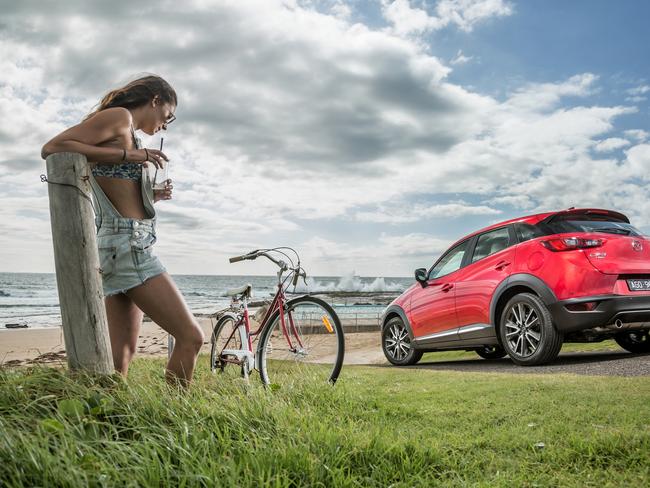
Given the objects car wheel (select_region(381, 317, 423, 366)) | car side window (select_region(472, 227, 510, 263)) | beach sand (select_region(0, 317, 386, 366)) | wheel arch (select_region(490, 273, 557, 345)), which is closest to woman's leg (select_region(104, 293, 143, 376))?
wheel arch (select_region(490, 273, 557, 345))

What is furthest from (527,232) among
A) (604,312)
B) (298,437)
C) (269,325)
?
(298,437)

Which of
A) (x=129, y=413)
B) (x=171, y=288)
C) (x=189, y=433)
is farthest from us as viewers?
(x=171, y=288)

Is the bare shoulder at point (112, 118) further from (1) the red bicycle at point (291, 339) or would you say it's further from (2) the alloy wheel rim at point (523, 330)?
(2) the alloy wheel rim at point (523, 330)

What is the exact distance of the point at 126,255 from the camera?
3594 mm

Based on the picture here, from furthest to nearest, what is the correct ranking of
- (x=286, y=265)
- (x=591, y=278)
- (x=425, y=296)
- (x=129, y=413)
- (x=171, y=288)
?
(x=425, y=296), (x=591, y=278), (x=286, y=265), (x=171, y=288), (x=129, y=413)

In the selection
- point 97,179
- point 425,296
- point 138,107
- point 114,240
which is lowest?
point 425,296

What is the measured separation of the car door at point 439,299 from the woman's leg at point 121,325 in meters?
5.00

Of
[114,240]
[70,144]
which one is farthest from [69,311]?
[70,144]

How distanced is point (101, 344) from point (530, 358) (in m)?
4.91

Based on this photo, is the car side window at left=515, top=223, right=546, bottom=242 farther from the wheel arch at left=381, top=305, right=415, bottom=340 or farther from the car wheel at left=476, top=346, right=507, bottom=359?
the car wheel at left=476, top=346, right=507, bottom=359

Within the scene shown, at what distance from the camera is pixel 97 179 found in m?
3.71

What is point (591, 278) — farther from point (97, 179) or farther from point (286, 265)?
point (97, 179)

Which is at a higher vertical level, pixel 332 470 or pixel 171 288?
pixel 171 288

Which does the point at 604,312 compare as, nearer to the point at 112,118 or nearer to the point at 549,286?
the point at 549,286
